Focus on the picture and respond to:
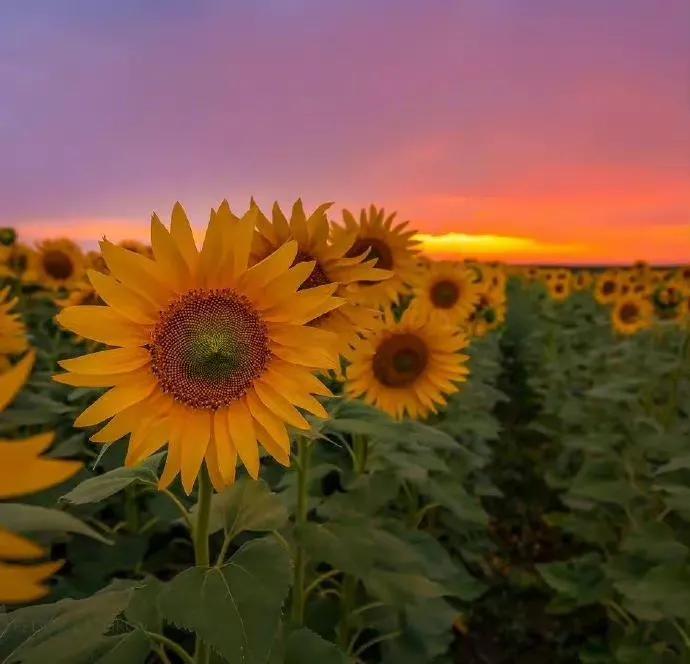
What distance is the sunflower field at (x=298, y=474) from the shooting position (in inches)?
70.1

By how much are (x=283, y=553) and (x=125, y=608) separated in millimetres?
408

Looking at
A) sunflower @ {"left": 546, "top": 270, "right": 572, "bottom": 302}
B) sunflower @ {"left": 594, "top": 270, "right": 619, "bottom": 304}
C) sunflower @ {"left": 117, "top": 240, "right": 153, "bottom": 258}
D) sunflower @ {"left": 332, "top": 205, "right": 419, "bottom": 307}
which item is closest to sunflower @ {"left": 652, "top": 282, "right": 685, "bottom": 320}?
sunflower @ {"left": 594, "top": 270, "right": 619, "bottom": 304}

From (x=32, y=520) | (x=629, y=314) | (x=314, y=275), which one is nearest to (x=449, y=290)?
(x=629, y=314)

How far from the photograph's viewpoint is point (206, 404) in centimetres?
191

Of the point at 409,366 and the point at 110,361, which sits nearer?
the point at 110,361

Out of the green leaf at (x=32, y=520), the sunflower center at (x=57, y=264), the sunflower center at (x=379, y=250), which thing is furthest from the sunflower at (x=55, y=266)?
the green leaf at (x=32, y=520)

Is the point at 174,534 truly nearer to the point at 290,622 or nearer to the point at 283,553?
the point at 290,622

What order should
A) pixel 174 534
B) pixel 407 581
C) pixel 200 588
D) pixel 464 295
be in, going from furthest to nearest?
pixel 464 295
pixel 174 534
pixel 407 581
pixel 200 588

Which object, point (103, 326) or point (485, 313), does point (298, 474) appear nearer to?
point (103, 326)

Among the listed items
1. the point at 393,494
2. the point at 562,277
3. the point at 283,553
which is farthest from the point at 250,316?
the point at 562,277

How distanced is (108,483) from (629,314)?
9.71 meters

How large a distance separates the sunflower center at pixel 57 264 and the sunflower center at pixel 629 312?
277 inches

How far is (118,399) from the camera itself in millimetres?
1794

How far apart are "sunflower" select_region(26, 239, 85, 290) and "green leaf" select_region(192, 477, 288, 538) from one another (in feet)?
19.7
